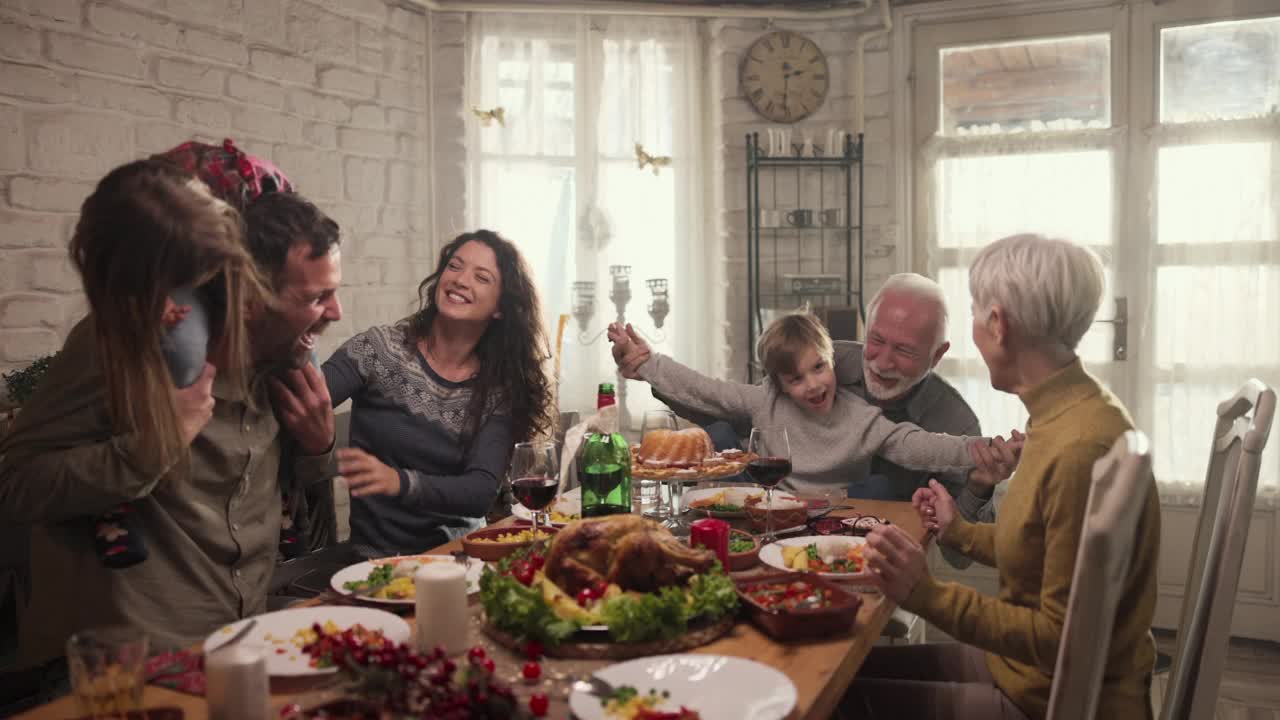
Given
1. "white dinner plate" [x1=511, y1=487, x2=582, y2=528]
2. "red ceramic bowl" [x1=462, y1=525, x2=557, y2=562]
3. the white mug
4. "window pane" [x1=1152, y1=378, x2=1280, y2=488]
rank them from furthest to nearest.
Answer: the white mug < "window pane" [x1=1152, y1=378, x2=1280, y2=488] < "white dinner plate" [x1=511, y1=487, x2=582, y2=528] < "red ceramic bowl" [x1=462, y1=525, x2=557, y2=562]

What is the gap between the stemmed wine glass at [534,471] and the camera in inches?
70.9

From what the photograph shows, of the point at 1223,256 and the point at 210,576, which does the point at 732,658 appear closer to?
the point at 210,576

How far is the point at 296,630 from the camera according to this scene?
1470mm

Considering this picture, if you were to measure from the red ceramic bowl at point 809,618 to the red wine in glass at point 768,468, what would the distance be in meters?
0.42

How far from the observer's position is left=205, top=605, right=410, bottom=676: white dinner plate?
52.6 inches

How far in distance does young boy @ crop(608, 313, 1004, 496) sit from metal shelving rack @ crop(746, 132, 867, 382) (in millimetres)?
1690

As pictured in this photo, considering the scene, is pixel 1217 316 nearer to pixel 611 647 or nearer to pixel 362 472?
pixel 362 472

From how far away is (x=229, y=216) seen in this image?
164 cm

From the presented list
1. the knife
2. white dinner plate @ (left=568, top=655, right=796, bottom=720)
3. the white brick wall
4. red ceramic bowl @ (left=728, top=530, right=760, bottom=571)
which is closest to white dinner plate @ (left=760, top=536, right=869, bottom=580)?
red ceramic bowl @ (left=728, top=530, right=760, bottom=571)

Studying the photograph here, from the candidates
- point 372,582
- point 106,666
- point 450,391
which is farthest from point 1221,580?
point 450,391

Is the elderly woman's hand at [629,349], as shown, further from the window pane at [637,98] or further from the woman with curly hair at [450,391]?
the window pane at [637,98]

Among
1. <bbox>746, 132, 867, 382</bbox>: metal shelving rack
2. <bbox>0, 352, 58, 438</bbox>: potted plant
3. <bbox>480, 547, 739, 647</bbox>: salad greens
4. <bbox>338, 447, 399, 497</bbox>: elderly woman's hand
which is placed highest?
<bbox>746, 132, 867, 382</bbox>: metal shelving rack

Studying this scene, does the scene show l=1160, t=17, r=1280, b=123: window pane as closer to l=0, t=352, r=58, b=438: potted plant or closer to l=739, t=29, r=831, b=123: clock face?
l=739, t=29, r=831, b=123: clock face

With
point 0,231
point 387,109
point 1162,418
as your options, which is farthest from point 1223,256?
point 0,231
